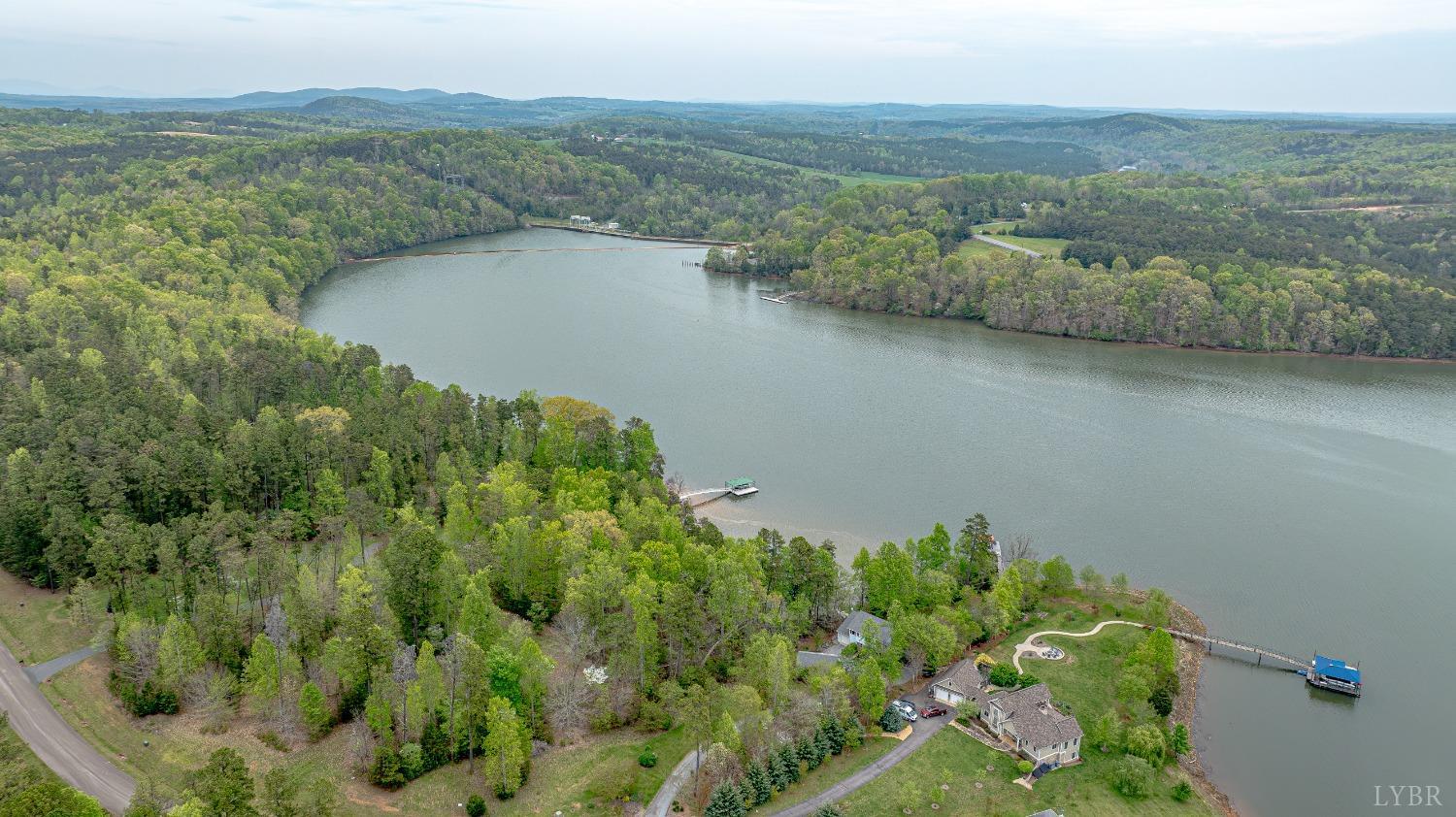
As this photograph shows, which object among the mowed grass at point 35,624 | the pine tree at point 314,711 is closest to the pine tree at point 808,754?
the pine tree at point 314,711

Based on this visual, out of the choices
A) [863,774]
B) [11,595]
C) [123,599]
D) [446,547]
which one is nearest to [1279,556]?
[863,774]

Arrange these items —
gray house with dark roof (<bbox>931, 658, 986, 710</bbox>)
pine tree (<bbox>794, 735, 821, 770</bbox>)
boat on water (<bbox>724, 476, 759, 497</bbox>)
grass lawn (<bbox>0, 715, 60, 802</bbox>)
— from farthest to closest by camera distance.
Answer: boat on water (<bbox>724, 476, 759, 497</bbox>) → gray house with dark roof (<bbox>931, 658, 986, 710</bbox>) → pine tree (<bbox>794, 735, 821, 770</bbox>) → grass lawn (<bbox>0, 715, 60, 802</bbox>)

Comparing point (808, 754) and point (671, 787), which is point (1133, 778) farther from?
point (671, 787)

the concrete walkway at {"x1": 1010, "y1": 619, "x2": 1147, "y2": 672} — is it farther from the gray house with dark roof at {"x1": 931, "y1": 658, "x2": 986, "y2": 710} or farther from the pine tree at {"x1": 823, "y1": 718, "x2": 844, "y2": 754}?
the pine tree at {"x1": 823, "y1": 718, "x2": 844, "y2": 754}

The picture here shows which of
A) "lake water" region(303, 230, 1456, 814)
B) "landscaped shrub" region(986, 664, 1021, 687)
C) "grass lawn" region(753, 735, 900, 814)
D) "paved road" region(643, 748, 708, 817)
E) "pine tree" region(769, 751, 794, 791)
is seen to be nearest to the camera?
"paved road" region(643, 748, 708, 817)

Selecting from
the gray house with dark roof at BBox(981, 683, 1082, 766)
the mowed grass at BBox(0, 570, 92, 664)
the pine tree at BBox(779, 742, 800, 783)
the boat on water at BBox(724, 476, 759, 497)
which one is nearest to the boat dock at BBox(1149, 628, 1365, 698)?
the gray house with dark roof at BBox(981, 683, 1082, 766)

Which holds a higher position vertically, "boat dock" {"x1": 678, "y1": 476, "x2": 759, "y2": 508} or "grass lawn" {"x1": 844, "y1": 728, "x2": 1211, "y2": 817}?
"boat dock" {"x1": 678, "y1": 476, "x2": 759, "y2": 508}

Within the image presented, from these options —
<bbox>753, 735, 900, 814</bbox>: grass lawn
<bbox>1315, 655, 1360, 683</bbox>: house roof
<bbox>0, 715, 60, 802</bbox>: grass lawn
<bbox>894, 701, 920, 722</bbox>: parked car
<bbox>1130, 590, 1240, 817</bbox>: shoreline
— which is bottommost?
<bbox>1130, 590, 1240, 817</bbox>: shoreline

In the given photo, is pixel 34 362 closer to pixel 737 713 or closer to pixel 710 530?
pixel 710 530
